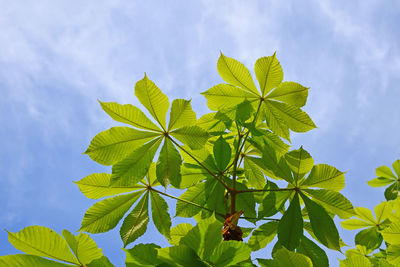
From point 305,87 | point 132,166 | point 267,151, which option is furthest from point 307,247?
point 132,166

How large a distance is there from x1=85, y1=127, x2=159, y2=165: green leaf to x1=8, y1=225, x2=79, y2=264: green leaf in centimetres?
57

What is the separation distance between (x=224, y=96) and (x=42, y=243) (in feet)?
4.59

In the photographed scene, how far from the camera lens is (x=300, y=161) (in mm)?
2012

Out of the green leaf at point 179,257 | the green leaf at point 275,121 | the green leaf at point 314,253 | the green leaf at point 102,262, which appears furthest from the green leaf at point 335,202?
the green leaf at point 102,262

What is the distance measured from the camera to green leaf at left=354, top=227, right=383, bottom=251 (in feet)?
12.0

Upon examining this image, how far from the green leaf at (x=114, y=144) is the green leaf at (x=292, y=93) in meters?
0.96

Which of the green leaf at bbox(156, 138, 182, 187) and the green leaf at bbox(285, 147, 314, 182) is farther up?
the green leaf at bbox(285, 147, 314, 182)

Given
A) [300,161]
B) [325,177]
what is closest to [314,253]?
[325,177]

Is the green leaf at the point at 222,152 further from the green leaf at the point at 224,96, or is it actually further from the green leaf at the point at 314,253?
the green leaf at the point at 314,253

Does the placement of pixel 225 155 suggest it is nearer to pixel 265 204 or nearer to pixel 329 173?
pixel 265 204

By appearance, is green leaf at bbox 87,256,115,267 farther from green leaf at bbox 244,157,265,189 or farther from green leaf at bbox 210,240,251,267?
green leaf at bbox 244,157,265,189

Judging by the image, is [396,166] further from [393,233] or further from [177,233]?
[177,233]

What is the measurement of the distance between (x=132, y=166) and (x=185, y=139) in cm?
36

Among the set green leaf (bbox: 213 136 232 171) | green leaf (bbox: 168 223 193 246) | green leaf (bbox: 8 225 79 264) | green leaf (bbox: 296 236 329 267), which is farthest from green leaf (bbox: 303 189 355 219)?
green leaf (bbox: 8 225 79 264)
